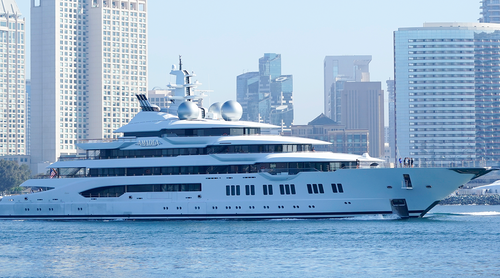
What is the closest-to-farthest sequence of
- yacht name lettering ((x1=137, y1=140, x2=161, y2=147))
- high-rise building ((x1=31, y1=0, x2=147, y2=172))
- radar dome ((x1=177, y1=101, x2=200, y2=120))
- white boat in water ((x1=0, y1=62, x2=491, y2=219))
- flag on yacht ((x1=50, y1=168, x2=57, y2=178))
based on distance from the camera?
white boat in water ((x1=0, y1=62, x2=491, y2=219)), yacht name lettering ((x1=137, y1=140, x2=161, y2=147)), radar dome ((x1=177, y1=101, x2=200, y2=120)), flag on yacht ((x1=50, y1=168, x2=57, y2=178)), high-rise building ((x1=31, y1=0, x2=147, y2=172))

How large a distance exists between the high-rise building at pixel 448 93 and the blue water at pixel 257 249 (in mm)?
117833

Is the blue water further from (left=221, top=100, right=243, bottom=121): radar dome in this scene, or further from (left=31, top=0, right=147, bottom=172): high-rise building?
(left=31, top=0, right=147, bottom=172): high-rise building

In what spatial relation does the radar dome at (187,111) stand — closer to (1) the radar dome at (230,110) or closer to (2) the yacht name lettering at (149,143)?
(1) the radar dome at (230,110)

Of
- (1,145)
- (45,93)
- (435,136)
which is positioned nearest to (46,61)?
(45,93)

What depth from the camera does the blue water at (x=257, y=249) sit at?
31.4m

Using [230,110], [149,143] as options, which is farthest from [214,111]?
[149,143]

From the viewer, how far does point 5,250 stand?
38.6 m

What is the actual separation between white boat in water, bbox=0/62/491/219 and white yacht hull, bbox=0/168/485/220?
6 centimetres

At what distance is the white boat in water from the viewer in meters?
46.1

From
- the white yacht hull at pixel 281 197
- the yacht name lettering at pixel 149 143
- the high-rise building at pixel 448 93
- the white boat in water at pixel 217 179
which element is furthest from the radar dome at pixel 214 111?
the high-rise building at pixel 448 93

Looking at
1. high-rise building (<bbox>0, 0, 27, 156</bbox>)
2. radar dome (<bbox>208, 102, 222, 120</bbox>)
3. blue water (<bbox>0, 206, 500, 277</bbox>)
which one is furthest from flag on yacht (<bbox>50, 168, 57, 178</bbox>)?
high-rise building (<bbox>0, 0, 27, 156</bbox>)

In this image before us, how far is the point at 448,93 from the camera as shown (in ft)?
539

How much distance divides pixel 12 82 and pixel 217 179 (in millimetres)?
140024

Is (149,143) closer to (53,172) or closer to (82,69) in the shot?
(53,172)
